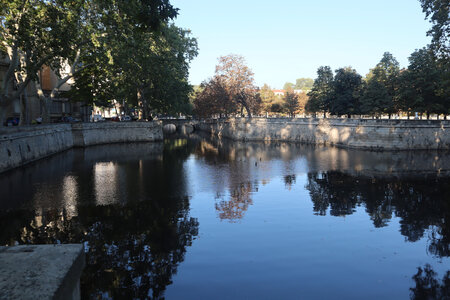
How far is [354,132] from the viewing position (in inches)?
1807

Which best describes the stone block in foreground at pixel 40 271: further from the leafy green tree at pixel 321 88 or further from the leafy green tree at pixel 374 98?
the leafy green tree at pixel 321 88

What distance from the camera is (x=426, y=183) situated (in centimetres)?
2438

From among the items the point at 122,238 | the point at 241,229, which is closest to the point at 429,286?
the point at 241,229

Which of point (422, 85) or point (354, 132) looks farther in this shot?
point (422, 85)

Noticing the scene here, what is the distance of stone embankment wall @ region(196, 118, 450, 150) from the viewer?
42156 mm

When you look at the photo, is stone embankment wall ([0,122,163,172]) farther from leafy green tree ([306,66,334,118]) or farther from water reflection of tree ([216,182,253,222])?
leafy green tree ([306,66,334,118])

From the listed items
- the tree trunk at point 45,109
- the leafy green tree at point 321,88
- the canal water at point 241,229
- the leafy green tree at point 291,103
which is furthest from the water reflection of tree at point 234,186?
the leafy green tree at point 291,103

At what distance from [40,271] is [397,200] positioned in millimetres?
19923

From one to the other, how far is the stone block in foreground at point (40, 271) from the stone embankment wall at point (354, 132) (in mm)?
43662

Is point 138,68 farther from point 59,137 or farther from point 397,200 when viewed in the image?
point 397,200

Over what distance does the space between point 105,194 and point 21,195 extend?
4.67 meters

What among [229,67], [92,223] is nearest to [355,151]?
[229,67]

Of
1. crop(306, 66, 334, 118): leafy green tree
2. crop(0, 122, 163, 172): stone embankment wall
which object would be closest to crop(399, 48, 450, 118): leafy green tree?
crop(306, 66, 334, 118): leafy green tree

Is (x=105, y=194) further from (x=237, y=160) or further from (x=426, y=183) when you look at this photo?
(x=426, y=183)
